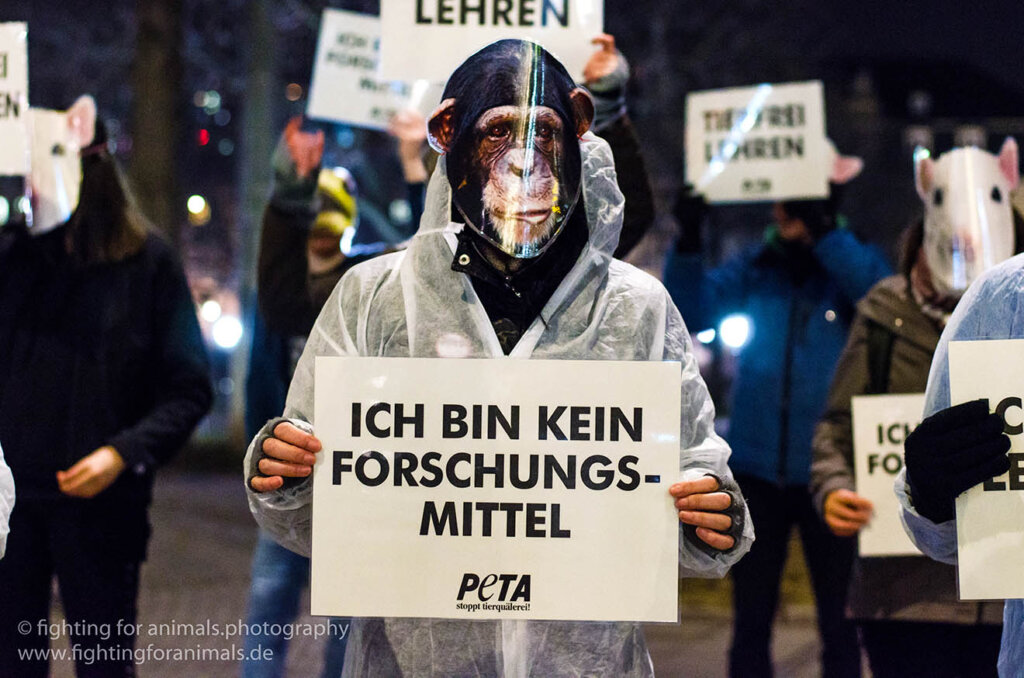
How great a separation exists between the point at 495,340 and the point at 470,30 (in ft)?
3.68

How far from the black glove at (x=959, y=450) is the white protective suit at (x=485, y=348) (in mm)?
293

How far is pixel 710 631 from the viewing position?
534cm

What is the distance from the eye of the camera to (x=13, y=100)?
9.73 feet

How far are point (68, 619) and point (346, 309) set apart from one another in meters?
1.43

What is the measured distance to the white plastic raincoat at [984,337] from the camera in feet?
6.49

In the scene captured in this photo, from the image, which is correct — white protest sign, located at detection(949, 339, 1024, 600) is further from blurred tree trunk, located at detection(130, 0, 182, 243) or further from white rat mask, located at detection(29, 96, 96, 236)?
blurred tree trunk, located at detection(130, 0, 182, 243)

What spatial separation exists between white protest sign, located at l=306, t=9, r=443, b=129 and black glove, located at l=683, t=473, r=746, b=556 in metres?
2.39

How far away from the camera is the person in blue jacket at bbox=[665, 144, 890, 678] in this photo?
11.8 feet

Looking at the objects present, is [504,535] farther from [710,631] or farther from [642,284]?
[710,631]

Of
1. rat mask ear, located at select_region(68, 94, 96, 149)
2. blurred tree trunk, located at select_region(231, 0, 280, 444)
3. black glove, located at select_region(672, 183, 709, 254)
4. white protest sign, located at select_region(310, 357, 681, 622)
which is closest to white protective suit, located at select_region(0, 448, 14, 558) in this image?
white protest sign, located at select_region(310, 357, 681, 622)

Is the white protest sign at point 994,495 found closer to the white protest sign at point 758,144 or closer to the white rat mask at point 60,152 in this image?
the white protest sign at point 758,144

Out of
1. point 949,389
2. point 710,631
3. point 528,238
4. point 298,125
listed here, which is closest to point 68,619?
point 298,125

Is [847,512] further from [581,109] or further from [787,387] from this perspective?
[581,109]

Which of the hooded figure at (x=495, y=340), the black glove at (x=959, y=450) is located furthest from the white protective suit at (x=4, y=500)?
the black glove at (x=959, y=450)
